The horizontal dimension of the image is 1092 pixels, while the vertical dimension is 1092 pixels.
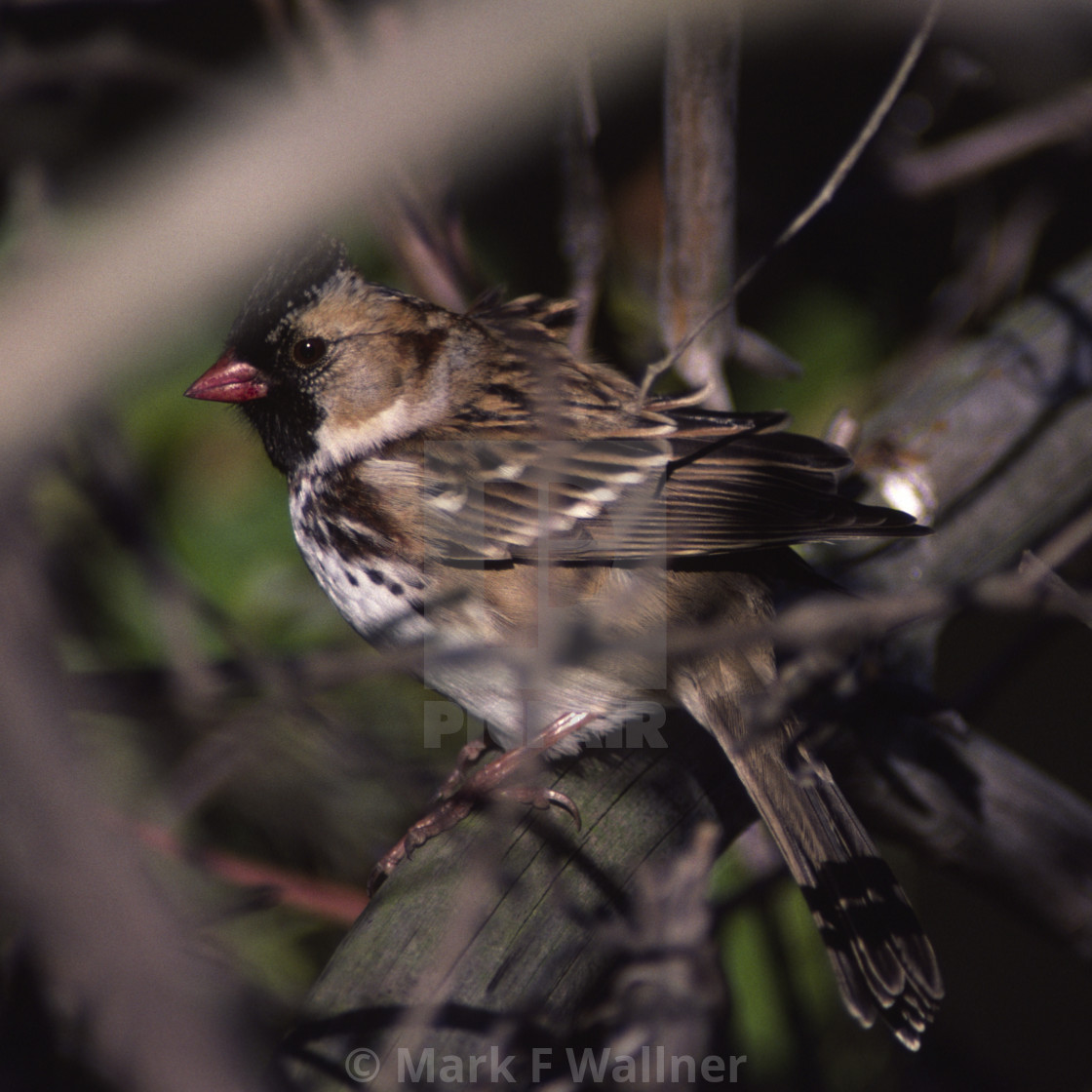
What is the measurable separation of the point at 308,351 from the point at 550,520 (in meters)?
0.63

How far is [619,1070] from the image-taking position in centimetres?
129

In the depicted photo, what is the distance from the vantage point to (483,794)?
1970 mm

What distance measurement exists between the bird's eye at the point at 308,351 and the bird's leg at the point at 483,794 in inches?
34.8

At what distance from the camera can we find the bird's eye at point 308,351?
2.23m

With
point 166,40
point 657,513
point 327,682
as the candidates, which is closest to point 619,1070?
point 327,682

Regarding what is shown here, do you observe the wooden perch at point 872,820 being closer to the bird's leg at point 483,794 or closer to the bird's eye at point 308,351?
the bird's leg at point 483,794

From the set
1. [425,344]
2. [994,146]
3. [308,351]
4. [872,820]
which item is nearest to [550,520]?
[425,344]

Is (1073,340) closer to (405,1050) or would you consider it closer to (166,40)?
(405,1050)

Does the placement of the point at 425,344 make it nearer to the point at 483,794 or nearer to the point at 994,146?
the point at 483,794

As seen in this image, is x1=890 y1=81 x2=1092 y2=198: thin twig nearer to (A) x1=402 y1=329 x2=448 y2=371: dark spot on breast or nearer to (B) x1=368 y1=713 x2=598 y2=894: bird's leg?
(A) x1=402 y1=329 x2=448 y2=371: dark spot on breast

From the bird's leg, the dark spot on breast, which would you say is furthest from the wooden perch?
the dark spot on breast

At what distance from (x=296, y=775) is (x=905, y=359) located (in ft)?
6.02

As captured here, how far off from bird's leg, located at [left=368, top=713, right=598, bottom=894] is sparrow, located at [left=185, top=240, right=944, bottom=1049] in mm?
16

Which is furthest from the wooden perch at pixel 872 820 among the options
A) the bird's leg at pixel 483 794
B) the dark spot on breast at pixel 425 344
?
the dark spot on breast at pixel 425 344
